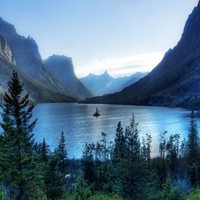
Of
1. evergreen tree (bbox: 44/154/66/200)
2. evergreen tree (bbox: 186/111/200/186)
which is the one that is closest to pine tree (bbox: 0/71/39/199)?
evergreen tree (bbox: 44/154/66/200)

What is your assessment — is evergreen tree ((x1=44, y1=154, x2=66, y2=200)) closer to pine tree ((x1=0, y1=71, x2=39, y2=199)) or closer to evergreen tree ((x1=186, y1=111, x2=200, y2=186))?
pine tree ((x1=0, y1=71, x2=39, y2=199))

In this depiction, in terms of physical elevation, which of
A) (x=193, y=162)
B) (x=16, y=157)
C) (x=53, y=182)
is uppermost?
(x=16, y=157)

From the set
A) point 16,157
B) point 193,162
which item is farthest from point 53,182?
point 193,162

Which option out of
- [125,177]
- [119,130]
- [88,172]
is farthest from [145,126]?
[125,177]

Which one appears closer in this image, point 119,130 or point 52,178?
point 52,178

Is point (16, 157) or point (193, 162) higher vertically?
point (16, 157)

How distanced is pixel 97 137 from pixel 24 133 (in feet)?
343

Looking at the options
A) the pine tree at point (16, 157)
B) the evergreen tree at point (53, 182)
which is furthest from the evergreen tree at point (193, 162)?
the pine tree at point (16, 157)

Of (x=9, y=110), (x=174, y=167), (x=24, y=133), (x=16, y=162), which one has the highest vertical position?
(x=9, y=110)

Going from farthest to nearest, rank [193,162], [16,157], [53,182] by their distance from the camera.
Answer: [193,162] → [53,182] → [16,157]

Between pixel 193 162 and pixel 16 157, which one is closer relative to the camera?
pixel 16 157

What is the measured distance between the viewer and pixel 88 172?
74688mm

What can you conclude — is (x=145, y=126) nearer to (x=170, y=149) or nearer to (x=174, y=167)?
(x=170, y=149)

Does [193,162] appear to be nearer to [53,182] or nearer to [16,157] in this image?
[53,182]
